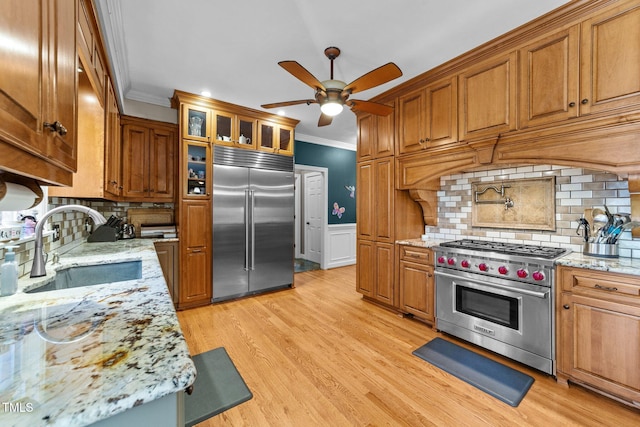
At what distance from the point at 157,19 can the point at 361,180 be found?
2.65 m

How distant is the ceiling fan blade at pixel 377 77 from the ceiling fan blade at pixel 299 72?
0.88ft

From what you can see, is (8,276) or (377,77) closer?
(8,276)

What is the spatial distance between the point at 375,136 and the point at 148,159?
298cm

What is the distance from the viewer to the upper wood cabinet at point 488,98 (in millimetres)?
2297

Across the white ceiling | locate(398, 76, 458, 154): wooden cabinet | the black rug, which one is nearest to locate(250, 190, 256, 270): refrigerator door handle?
the white ceiling

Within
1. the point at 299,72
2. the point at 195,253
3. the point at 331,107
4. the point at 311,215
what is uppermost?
the point at 299,72

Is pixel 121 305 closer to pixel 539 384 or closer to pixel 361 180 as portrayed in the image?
pixel 539 384

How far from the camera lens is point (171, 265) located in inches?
132

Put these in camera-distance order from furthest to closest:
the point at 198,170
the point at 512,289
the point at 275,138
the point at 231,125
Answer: the point at 275,138
the point at 231,125
the point at 198,170
the point at 512,289

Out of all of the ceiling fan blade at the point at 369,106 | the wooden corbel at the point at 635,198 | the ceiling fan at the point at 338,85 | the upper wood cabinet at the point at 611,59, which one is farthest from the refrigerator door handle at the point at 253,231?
the wooden corbel at the point at 635,198

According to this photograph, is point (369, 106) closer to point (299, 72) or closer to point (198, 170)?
point (299, 72)

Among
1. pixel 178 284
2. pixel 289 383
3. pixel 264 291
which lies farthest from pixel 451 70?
pixel 178 284

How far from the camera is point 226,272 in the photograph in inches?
145

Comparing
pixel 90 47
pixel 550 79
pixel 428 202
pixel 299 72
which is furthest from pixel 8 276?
pixel 550 79
